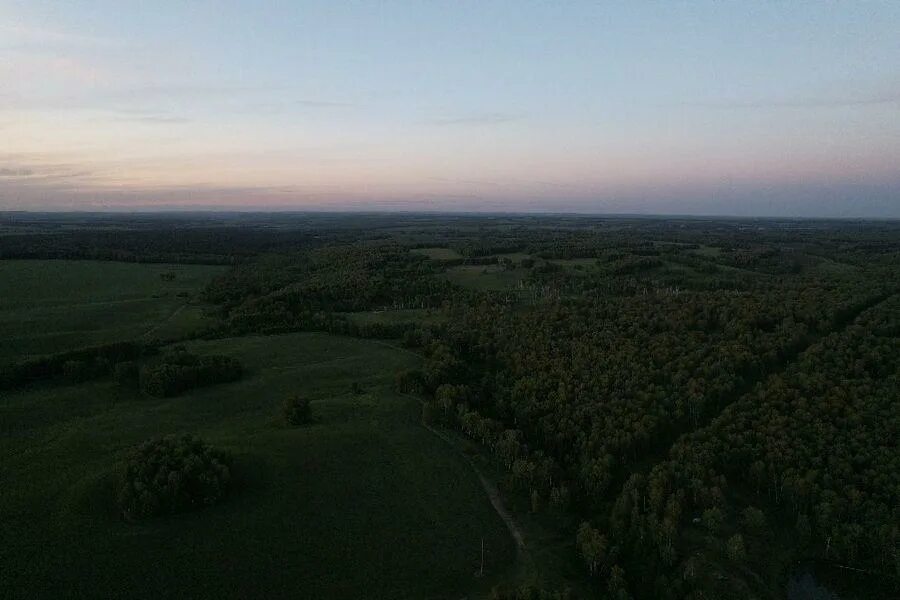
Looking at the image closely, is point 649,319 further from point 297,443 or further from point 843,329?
point 297,443

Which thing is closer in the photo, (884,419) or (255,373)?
(884,419)

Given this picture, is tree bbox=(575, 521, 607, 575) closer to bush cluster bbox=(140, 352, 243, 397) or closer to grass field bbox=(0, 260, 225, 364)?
bush cluster bbox=(140, 352, 243, 397)

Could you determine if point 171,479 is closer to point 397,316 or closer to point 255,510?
point 255,510

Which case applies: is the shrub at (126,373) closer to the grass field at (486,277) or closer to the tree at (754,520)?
the tree at (754,520)

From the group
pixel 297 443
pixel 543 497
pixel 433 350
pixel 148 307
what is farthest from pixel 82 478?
pixel 148 307

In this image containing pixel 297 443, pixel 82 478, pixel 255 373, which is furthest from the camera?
pixel 255 373

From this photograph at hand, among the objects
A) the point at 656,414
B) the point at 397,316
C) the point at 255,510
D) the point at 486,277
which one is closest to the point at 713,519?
the point at 656,414

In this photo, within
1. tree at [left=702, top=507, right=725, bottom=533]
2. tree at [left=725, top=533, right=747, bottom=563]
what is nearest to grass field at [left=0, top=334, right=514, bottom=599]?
tree at [left=702, top=507, right=725, bottom=533]
